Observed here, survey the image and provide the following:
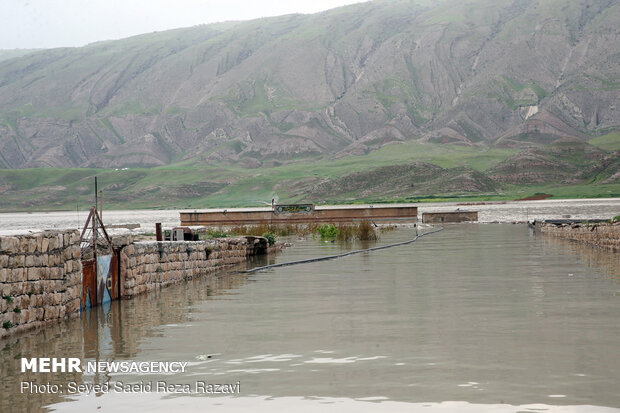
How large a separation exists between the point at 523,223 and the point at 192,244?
43.6 m

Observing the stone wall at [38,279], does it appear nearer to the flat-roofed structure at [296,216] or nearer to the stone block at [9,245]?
the stone block at [9,245]

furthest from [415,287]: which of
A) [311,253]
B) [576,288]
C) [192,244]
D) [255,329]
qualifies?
[311,253]

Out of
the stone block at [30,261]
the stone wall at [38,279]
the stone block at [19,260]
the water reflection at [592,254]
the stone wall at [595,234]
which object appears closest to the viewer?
the stone wall at [38,279]

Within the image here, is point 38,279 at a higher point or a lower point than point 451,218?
higher

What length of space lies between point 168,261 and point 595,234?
60.2 ft

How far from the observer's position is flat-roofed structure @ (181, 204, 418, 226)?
71.4 metres

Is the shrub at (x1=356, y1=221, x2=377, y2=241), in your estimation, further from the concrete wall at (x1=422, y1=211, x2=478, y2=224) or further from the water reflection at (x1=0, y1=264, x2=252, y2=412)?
the concrete wall at (x1=422, y1=211, x2=478, y2=224)

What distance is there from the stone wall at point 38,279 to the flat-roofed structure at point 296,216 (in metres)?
55.5

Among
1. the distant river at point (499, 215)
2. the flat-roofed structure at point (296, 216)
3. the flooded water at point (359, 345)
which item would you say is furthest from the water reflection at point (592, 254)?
the flat-roofed structure at point (296, 216)

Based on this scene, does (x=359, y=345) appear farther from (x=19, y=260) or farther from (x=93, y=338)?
(x=19, y=260)

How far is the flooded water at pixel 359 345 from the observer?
8.27 metres

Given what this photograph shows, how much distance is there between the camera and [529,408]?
25.0ft

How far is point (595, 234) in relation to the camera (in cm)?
3108

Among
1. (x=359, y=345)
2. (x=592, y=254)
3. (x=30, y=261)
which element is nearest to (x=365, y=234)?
(x=592, y=254)
